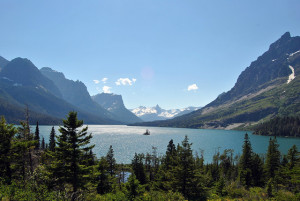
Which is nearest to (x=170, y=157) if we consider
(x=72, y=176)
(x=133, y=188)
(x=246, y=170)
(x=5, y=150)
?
(x=246, y=170)

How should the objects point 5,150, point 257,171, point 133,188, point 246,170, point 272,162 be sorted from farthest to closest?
point 272,162
point 257,171
point 246,170
point 5,150
point 133,188

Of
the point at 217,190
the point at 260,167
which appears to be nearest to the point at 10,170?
the point at 217,190

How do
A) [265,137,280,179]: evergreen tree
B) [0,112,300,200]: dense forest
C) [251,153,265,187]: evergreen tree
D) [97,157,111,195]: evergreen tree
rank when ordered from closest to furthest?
1. [0,112,300,200]: dense forest
2. [97,157,111,195]: evergreen tree
3. [251,153,265,187]: evergreen tree
4. [265,137,280,179]: evergreen tree

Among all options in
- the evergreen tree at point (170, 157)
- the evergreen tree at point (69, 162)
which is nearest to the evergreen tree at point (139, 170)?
the evergreen tree at point (170, 157)

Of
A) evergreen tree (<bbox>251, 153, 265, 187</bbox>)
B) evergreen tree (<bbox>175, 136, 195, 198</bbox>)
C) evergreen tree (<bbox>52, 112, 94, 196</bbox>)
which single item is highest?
evergreen tree (<bbox>52, 112, 94, 196</bbox>)

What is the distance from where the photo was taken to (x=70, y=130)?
2561 centimetres

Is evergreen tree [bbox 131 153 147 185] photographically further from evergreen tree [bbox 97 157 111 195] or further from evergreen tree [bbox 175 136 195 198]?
evergreen tree [bbox 175 136 195 198]

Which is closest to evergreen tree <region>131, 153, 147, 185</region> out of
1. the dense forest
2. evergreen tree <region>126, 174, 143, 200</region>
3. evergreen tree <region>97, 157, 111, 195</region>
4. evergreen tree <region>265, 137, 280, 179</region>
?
the dense forest

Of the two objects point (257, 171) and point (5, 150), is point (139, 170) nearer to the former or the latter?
point (257, 171)

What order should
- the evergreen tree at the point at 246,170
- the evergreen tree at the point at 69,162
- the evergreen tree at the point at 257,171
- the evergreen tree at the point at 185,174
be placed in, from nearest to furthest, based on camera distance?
the evergreen tree at the point at 69,162 → the evergreen tree at the point at 185,174 → the evergreen tree at the point at 246,170 → the evergreen tree at the point at 257,171

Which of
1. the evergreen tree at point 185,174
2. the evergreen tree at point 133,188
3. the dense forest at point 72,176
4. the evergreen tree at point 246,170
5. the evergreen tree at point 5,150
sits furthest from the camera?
the evergreen tree at point 246,170

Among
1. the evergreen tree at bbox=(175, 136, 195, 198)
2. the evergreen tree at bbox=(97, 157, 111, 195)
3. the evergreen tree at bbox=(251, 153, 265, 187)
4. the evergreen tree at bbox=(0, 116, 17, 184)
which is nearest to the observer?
the evergreen tree at bbox=(0, 116, 17, 184)

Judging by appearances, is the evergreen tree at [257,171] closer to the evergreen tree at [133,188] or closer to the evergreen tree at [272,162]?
the evergreen tree at [272,162]

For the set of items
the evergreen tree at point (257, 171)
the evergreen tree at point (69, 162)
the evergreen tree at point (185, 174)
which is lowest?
the evergreen tree at point (257, 171)
